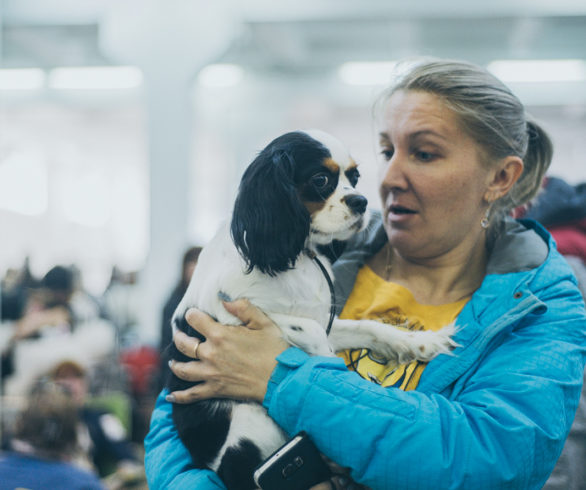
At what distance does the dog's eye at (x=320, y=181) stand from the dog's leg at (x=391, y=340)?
0.35 m

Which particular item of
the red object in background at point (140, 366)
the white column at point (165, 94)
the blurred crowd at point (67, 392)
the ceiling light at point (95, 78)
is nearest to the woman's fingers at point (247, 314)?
the blurred crowd at point (67, 392)

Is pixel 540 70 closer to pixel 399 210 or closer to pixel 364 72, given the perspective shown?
pixel 364 72

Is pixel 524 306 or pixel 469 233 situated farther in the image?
pixel 469 233

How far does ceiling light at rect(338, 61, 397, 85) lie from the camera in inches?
352

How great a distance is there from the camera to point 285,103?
9977 mm

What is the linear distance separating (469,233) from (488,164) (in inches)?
7.3

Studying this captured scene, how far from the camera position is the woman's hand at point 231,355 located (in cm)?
133

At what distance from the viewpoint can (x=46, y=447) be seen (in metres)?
2.59

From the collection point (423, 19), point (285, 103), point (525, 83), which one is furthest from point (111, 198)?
point (525, 83)

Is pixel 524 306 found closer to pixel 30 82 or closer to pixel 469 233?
pixel 469 233

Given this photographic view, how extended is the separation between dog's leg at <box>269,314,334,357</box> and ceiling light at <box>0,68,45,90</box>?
32.1 feet

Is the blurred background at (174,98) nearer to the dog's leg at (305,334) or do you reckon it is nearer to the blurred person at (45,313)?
the blurred person at (45,313)

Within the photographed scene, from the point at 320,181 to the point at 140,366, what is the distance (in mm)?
3922

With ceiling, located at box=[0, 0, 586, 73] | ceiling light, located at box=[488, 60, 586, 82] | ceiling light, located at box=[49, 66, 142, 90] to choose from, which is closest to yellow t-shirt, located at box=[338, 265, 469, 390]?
ceiling, located at box=[0, 0, 586, 73]
